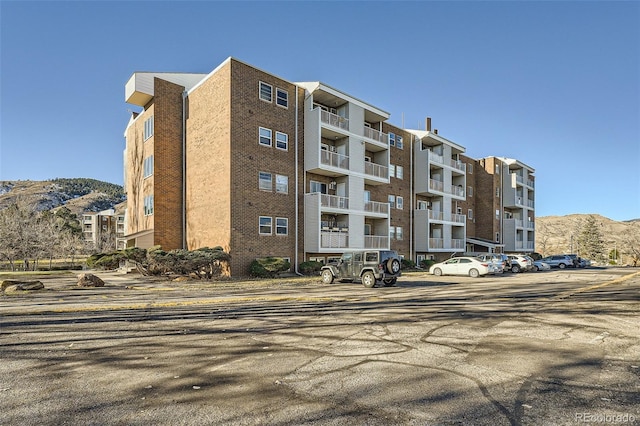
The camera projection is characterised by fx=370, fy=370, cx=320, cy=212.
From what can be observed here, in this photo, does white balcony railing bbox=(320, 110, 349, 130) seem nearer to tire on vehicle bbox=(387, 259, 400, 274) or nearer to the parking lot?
tire on vehicle bbox=(387, 259, 400, 274)

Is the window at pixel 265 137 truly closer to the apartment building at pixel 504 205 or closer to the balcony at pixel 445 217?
the balcony at pixel 445 217

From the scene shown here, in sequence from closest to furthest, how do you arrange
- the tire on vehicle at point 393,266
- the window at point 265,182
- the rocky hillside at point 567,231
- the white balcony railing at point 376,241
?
the tire on vehicle at point 393,266 < the window at point 265,182 < the white balcony railing at point 376,241 < the rocky hillside at point 567,231

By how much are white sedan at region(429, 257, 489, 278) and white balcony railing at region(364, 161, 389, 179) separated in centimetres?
893

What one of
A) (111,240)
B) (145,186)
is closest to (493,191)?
(145,186)

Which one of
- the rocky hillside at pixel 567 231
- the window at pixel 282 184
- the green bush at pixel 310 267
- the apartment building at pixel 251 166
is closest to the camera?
the apartment building at pixel 251 166

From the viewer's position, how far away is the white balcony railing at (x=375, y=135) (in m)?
30.6

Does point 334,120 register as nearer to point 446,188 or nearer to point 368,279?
point 368,279

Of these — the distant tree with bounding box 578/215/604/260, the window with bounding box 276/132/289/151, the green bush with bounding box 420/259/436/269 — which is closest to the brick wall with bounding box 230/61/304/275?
the window with bounding box 276/132/289/151

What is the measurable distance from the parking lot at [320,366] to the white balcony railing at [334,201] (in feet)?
51.8

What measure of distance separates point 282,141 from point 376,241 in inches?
450

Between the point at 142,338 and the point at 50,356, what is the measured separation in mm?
1533

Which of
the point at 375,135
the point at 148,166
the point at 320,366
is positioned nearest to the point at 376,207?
the point at 375,135

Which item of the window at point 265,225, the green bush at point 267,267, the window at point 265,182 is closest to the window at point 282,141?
the window at point 265,182

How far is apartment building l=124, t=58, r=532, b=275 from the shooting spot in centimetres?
2347
